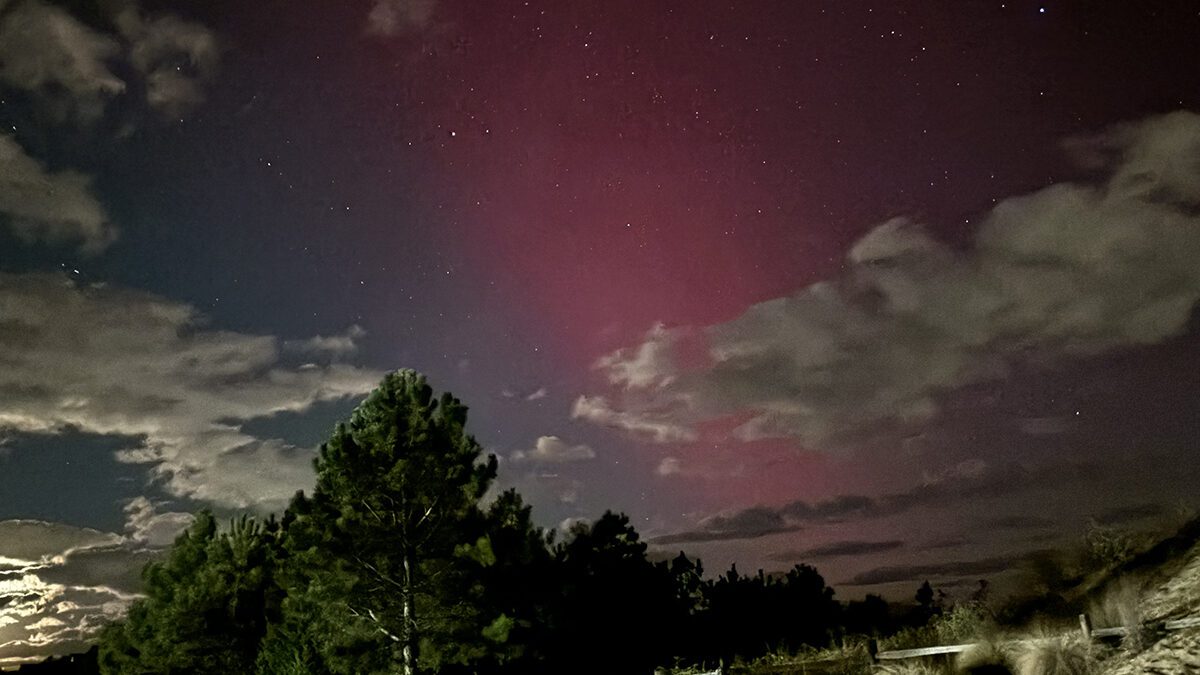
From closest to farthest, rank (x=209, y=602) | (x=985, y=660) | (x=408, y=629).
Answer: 1. (x=985, y=660)
2. (x=408, y=629)
3. (x=209, y=602)

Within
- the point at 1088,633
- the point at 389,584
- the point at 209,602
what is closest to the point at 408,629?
the point at 389,584

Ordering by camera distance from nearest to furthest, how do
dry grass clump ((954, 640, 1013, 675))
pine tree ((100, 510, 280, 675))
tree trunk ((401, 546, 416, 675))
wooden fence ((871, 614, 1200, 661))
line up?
1. wooden fence ((871, 614, 1200, 661))
2. dry grass clump ((954, 640, 1013, 675))
3. tree trunk ((401, 546, 416, 675))
4. pine tree ((100, 510, 280, 675))

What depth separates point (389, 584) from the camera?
1013 inches

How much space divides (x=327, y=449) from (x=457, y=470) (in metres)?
3.87

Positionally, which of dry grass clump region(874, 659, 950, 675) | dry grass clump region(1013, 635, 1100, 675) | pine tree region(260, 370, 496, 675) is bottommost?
dry grass clump region(874, 659, 950, 675)

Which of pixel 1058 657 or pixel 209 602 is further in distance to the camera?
pixel 209 602

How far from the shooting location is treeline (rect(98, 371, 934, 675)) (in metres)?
25.4

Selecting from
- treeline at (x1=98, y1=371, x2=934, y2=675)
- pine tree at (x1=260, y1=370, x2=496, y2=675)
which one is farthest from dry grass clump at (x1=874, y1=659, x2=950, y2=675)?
pine tree at (x1=260, y1=370, x2=496, y2=675)

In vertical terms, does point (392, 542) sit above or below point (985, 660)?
above

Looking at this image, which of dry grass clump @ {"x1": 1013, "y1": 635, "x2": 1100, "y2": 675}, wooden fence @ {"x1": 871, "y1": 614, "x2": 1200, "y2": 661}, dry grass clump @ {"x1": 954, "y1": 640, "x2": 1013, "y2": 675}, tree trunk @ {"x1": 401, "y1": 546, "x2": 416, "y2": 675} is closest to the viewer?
wooden fence @ {"x1": 871, "y1": 614, "x2": 1200, "y2": 661}

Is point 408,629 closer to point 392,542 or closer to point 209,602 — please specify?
point 392,542

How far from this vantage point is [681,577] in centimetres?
5169

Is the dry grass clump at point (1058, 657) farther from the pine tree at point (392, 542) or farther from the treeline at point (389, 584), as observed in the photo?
the pine tree at point (392, 542)

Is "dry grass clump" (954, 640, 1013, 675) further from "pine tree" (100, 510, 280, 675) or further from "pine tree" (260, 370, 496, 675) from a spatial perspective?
"pine tree" (100, 510, 280, 675)
